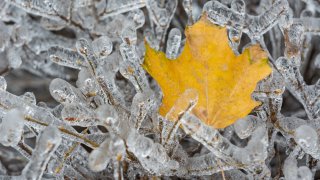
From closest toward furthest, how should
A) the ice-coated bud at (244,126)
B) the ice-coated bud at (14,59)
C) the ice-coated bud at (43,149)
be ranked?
1. the ice-coated bud at (43,149)
2. the ice-coated bud at (244,126)
3. the ice-coated bud at (14,59)

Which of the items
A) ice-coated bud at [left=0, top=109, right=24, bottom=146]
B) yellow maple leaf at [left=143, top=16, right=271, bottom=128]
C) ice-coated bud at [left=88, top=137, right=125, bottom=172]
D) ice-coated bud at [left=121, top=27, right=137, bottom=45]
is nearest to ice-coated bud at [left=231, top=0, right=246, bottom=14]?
yellow maple leaf at [left=143, top=16, right=271, bottom=128]

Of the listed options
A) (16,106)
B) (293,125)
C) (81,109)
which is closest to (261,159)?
(293,125)

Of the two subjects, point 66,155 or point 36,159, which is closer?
point 36,159

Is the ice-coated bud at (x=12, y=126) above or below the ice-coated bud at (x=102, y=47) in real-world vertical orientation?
below

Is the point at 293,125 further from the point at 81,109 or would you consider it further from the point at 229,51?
the point at 81,109

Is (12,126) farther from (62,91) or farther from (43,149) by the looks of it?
(62,91)

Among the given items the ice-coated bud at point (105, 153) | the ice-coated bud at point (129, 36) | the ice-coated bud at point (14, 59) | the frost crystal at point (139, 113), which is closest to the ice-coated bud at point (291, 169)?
the frost crystal at point (139, 113)

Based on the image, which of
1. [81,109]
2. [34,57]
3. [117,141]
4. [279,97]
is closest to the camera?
[117,141]

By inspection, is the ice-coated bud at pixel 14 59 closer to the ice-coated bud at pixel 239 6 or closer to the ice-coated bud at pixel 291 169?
the ice-coated bud at pixel 239 6

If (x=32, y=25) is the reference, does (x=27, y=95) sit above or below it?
below
